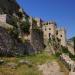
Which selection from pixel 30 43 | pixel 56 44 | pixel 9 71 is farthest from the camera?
pixel 56 44

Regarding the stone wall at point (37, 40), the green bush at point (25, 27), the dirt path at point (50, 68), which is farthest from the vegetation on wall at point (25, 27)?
the dirt path at point (50, 68)

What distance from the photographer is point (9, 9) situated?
202 ft

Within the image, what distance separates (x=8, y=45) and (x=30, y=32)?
1336 cm

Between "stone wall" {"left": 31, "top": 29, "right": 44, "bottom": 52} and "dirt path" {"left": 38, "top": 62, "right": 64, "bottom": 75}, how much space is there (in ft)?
68.5

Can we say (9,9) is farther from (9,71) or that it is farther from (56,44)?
(9,71)

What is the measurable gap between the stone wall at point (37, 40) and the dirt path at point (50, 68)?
20879 mm

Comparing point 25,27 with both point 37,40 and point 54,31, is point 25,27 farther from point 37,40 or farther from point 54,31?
point 54,31

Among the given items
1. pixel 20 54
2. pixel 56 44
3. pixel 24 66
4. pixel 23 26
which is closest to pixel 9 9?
pixel 23 26

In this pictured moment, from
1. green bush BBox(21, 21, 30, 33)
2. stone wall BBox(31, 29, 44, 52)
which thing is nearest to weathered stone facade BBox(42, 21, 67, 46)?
stone wall BBox(31, 29, 44, 52)

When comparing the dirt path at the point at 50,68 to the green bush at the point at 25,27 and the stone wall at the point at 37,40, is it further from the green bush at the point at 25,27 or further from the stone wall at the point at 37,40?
the green bush at the point at 25,27

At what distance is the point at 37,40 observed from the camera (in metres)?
56.5

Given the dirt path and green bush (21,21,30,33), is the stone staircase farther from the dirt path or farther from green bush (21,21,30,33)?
the dirt path

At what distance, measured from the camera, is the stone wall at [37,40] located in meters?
54.1

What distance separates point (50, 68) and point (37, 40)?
82.6 ft
